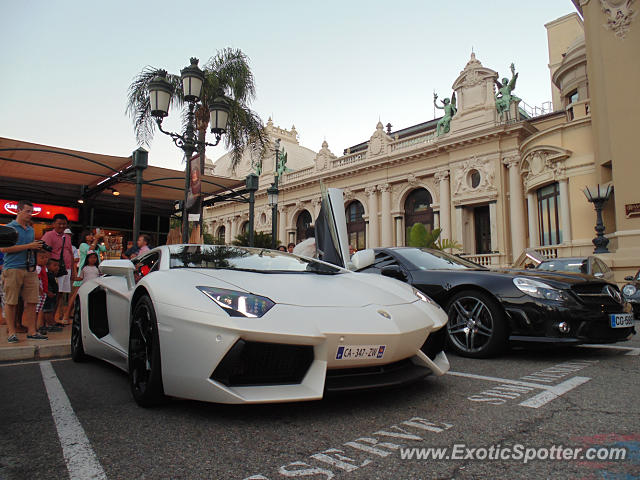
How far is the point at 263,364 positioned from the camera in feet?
7.50

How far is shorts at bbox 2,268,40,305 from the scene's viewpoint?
5.12 meters

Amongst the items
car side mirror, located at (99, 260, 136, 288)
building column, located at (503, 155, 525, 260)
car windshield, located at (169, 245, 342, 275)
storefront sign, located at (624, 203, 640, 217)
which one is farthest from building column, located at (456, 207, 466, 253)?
car side mirror, located at (99, 260, 136, 288)

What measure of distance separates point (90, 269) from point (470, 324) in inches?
238

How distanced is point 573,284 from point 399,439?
2.88 m

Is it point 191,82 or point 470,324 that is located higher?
point 191,82

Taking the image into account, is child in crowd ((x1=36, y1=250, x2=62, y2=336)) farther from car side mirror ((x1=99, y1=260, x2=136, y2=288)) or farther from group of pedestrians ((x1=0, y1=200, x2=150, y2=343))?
car side mirror ((x1=99, y1=260, x2=136, y2=288))

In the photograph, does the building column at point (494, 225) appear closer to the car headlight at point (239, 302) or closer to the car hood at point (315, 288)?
the car hood at point (315, 288)

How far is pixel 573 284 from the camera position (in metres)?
4.04

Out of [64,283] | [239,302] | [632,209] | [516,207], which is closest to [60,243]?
[64,283]

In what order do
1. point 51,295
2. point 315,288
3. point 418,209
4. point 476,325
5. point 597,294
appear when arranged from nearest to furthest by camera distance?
point 315,288 < point 597,294 < point 476,325 < point 51,295 < point 418,209

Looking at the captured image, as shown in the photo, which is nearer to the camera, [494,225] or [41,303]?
[41,303]

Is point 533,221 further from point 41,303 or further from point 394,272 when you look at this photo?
point 41,303

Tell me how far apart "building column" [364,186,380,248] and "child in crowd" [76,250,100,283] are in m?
23.4

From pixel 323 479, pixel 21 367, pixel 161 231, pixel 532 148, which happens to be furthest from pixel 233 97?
pixel 323 479
